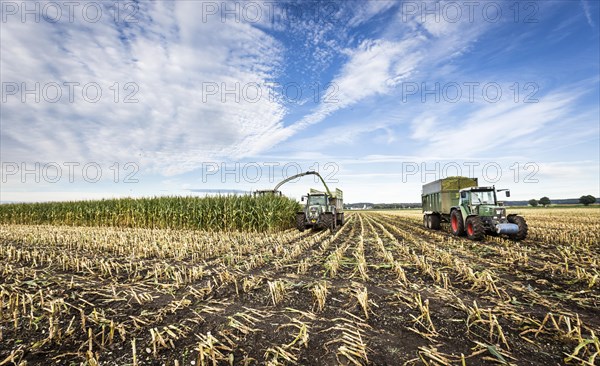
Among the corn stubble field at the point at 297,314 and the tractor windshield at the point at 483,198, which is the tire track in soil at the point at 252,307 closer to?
the corn stubble field at the point at 297,314

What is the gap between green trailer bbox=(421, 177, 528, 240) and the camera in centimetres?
1334

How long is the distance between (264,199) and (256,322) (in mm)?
14606

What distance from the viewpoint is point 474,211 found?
14484 mm

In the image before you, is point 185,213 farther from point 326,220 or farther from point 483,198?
point 483,198

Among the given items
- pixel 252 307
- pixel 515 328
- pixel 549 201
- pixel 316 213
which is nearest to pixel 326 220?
pixel 316 213

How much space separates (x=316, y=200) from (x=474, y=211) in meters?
8.37

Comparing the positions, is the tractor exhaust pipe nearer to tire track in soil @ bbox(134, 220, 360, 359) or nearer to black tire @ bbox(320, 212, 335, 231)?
black tire @ bbox(320, 212, 335, 231)

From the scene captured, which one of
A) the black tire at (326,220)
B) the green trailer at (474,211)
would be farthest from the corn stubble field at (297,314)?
the black tire at (326,220)

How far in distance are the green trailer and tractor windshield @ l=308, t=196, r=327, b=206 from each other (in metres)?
7.11

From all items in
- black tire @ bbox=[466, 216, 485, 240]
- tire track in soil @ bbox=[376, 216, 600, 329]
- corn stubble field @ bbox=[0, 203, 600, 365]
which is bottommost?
tire track in soil @ bbox=[376, 216, 600, 329]

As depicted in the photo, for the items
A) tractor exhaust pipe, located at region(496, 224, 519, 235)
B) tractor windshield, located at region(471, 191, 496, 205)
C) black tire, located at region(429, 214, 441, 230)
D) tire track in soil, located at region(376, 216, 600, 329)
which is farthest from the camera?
black tire, located at region(429, 214, 441, 230)

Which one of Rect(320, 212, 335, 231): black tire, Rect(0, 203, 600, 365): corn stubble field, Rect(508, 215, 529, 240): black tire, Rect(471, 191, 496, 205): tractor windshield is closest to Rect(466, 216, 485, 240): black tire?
Rect(471, 191, 496, 205): tractor windshield

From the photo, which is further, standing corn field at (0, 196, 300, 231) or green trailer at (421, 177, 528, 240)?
standing corn field at (0, 196, 300, 231)

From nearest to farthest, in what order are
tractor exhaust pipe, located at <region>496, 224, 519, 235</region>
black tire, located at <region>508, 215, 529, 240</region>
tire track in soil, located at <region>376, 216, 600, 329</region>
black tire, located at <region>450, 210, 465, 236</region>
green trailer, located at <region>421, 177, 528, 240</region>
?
1. tire track in soil, located at <region>376, 216, 600, 329</region>
2. tractor exhaust pipe, located at <region>496, 224, 519, 235</region>
3. black tire, located at <region>508, 215, 529, 240</region>
4. green trailer, located at <region>421, 177, 528, 240</region>
5. black tire, located at <region>450, 210, 465, 236</region>
